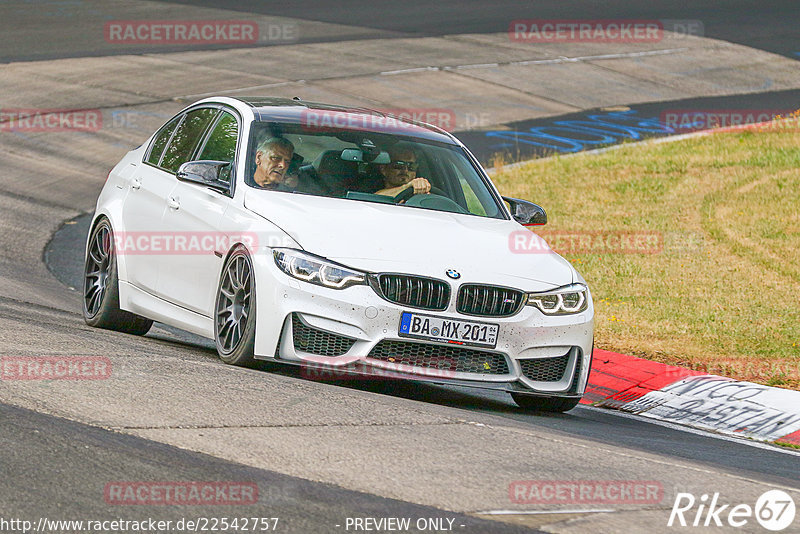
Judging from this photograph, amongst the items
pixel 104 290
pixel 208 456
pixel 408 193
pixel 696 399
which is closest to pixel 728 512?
pixel 208 456

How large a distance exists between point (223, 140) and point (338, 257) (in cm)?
190

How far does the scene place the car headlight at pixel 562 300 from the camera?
25.2ft

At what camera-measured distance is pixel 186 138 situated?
935 cm

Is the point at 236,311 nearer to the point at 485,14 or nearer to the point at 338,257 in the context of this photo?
the point at 338,257

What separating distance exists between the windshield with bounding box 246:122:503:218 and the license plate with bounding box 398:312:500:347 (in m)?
1.25

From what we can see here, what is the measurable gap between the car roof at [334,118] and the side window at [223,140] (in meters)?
0.17

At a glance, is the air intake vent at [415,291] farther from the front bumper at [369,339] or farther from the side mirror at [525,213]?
the side mirror at [525,213]

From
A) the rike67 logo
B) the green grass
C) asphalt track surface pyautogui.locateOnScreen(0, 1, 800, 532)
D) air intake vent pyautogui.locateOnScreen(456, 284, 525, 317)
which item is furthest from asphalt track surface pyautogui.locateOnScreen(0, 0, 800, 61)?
the rike67 logo

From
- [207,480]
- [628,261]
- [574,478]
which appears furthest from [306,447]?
[628,261]

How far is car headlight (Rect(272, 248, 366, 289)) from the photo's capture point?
24.0 ft

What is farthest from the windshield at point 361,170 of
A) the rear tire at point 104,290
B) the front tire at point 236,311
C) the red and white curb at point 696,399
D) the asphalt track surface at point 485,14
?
the asphalt track surface at point 485,14

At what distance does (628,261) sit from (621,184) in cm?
502

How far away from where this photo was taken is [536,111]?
25344 mm

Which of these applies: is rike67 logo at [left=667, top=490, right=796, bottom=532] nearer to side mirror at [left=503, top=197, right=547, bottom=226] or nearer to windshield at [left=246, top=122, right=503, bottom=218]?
windshield at [left=246, top=122, right=503, bottom=218]
